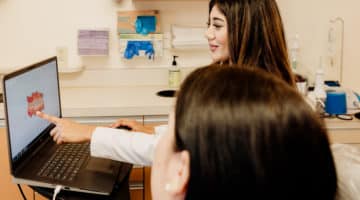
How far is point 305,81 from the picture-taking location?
217 cm

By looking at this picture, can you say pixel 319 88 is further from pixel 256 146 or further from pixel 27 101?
pixel 256 146

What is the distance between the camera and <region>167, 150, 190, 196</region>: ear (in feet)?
1.98

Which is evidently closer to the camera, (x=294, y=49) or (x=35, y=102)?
(x=35, y=102)

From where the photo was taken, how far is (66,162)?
4.63 feet

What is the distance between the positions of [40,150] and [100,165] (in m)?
0.24

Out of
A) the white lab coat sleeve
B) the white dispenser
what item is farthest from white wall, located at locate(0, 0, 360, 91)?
the white lab coat sleeve

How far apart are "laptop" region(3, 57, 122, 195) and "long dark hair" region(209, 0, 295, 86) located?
1.75ft

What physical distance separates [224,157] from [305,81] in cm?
171

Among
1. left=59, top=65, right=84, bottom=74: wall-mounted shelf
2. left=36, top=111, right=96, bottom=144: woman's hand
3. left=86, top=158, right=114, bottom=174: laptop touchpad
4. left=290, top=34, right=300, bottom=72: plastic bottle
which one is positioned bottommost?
left=86, top=158, right=114, bottom=174: laptop touchpad

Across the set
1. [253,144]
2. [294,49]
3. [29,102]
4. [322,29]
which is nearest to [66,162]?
[29,102]

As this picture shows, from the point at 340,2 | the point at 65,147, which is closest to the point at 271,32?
the point at 65,147

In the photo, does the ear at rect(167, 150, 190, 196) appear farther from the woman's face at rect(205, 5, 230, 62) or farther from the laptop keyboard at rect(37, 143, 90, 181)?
the woman's face at rect(205, 5, 230, 62)

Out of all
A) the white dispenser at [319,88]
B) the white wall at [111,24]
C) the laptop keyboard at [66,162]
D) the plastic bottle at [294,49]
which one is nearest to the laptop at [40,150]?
the laptop keyboard at [66,162]

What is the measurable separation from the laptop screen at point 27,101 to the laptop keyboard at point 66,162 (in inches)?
3.4
